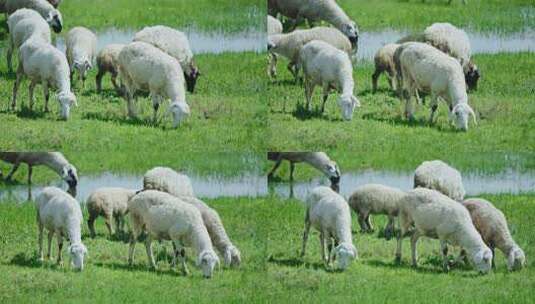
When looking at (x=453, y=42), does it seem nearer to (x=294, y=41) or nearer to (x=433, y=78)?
(x=433, y=78)

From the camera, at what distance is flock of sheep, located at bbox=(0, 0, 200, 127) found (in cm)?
789

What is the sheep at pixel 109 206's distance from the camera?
7.97m

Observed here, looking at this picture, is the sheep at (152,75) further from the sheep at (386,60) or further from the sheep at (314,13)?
the sheep at (386,60)

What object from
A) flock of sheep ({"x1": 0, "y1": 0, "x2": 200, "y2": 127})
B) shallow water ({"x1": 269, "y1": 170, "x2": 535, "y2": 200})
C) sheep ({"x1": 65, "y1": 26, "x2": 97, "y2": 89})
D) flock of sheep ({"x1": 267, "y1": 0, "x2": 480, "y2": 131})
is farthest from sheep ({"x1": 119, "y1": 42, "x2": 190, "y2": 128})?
shallow water ({"x1": 269, "y1": 170, "x2": 535, "y2": 200})

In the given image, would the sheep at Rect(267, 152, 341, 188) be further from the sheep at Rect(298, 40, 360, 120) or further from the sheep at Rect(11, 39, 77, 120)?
the sheep at Rect(11, 39, 77, 120)

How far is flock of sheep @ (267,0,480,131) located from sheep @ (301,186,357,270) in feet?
1.74

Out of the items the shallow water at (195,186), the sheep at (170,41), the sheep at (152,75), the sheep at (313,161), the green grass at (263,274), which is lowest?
the green grass at (263,274)

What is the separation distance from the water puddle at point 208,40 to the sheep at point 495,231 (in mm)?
1729

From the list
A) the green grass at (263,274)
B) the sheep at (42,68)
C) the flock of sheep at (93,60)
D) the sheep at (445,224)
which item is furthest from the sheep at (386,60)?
the sheep at (42,68)

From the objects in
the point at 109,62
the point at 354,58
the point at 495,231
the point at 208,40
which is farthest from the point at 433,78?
the point at 109,62

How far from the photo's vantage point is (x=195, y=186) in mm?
8047

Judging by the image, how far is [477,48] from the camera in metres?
8.16

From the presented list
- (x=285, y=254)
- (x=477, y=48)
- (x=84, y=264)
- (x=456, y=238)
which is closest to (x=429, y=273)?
(x=456, y=238)

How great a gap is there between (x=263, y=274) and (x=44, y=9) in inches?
86.4
